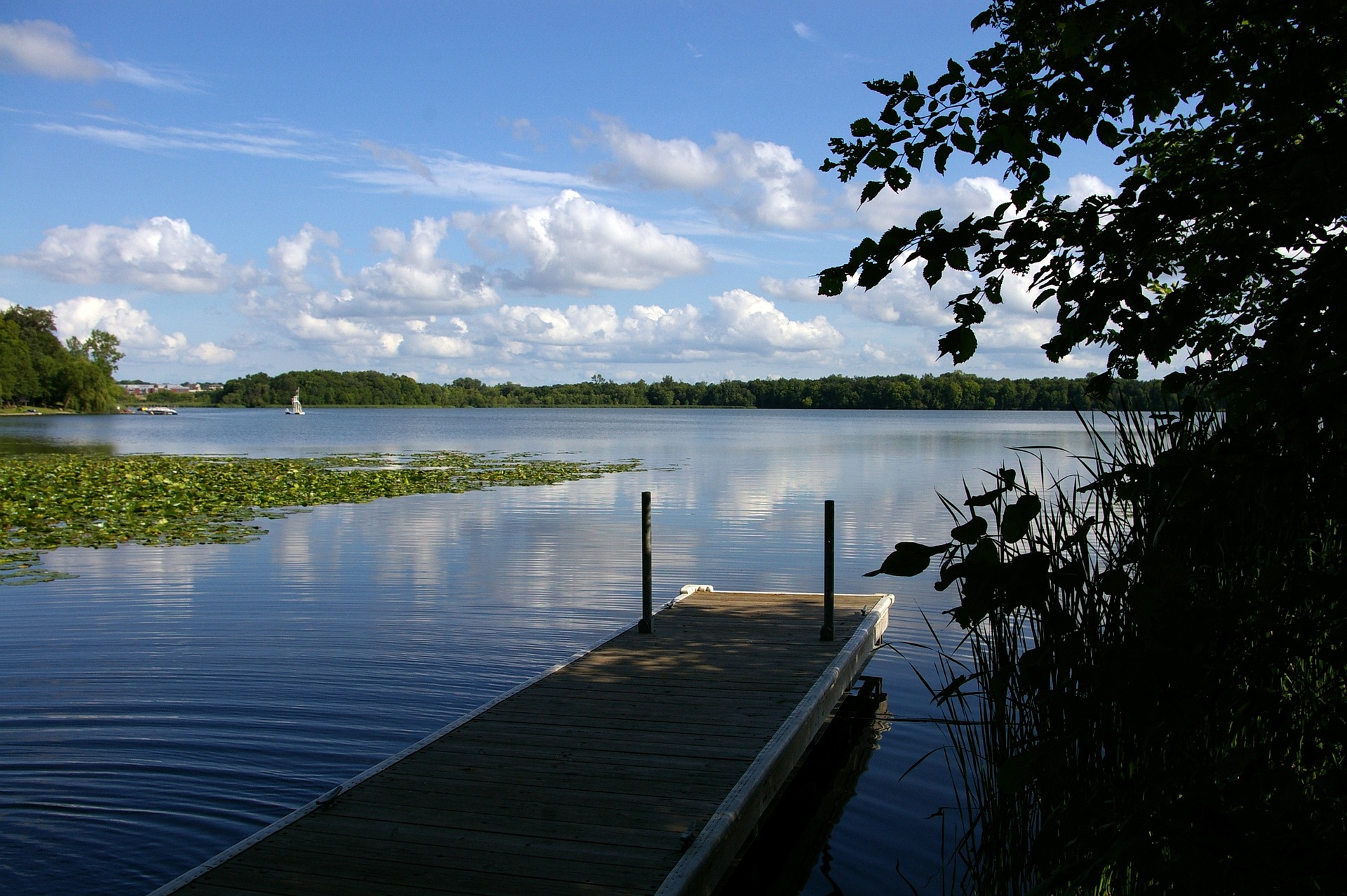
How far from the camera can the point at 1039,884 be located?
1.62 m

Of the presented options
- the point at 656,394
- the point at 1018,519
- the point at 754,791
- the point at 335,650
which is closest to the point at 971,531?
the point at 1018,519

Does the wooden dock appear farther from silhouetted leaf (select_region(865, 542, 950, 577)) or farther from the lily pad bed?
the lily pad bed

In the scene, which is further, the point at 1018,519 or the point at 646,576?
the point at 646,576

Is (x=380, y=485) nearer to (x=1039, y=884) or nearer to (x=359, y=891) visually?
(x=359, y=891)

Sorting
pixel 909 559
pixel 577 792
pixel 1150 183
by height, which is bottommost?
pixel 577 792

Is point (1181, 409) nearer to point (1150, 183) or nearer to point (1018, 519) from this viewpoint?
point (1150, 183)

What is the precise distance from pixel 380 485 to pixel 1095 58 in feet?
70.1

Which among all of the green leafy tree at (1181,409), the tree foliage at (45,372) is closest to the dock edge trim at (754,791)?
the green leafy tree at (1181,409)

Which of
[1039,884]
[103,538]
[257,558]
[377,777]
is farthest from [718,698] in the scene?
[103,538]

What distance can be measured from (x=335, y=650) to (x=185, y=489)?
12998 millimetres

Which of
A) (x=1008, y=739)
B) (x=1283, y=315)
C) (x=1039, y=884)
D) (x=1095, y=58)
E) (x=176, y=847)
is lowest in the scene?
(x=176, y=847)

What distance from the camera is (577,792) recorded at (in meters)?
4.46

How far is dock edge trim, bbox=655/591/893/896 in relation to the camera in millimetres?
3714

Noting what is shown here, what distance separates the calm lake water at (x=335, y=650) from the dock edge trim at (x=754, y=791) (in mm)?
593
